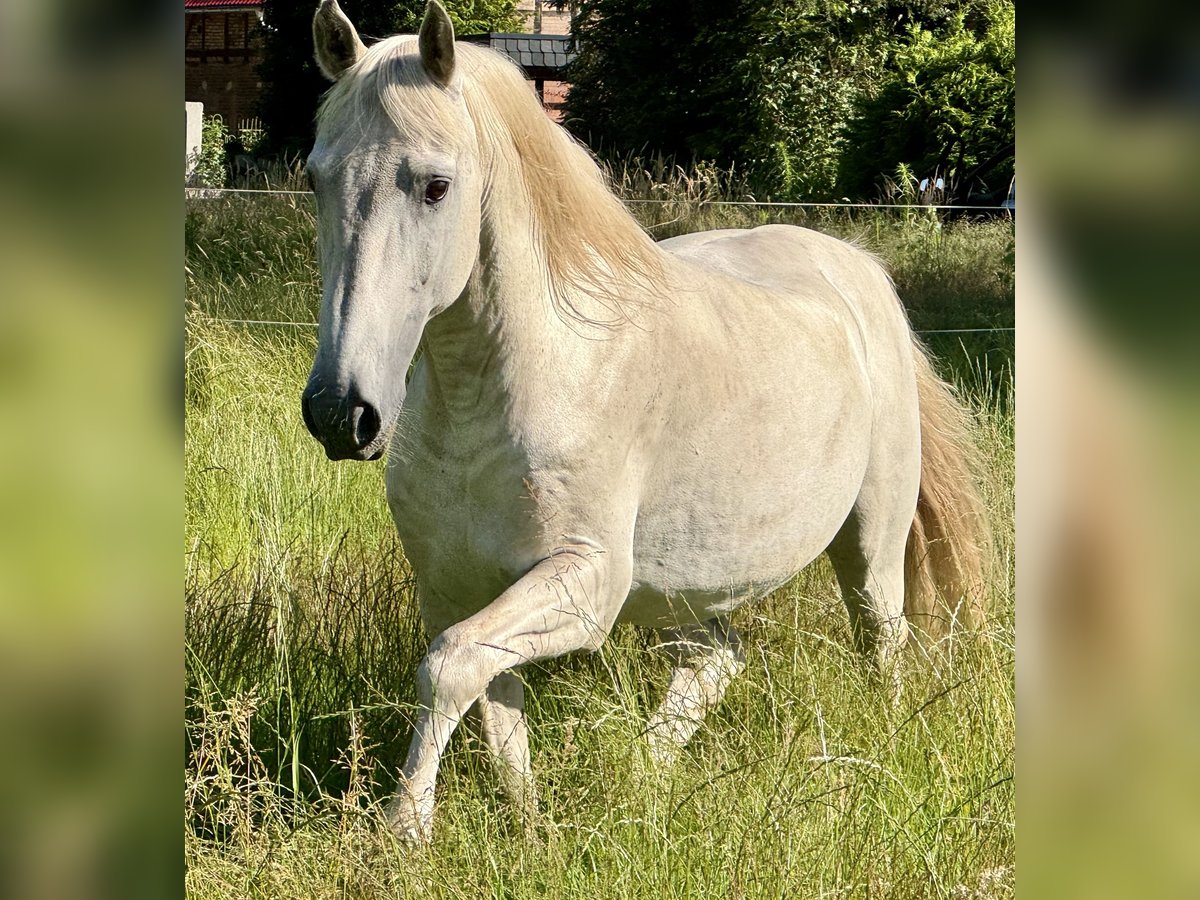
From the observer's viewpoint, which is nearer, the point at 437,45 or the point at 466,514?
the point at 437,45

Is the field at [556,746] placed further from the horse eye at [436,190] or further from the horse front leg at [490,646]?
the horse eye at [436,190]

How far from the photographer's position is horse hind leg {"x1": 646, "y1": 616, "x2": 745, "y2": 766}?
3.31 m

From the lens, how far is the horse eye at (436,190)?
2309 millimetres

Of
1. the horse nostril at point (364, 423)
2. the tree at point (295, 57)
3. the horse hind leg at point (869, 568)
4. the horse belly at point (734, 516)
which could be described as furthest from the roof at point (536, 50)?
the horse nostril at point (364, 423)

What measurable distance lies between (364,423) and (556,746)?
4.17 feet

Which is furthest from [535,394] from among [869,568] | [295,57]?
[295,57]

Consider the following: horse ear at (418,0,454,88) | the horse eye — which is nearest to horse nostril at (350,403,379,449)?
the horse eye

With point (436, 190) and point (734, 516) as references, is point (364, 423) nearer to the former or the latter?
point (436, 190)

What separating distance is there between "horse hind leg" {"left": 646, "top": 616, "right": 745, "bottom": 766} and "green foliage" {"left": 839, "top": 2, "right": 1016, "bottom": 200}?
14.1m

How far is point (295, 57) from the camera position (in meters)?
27.2

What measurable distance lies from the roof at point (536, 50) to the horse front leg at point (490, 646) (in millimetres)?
28713
